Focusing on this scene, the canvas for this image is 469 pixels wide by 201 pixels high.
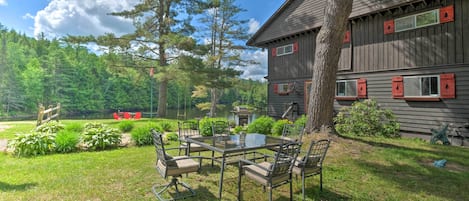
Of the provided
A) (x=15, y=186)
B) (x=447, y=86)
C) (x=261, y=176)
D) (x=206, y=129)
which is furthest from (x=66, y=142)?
(x=447, y=86)

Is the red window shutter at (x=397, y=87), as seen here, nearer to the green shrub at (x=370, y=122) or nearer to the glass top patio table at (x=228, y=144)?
the green shrub at (x=370, y=122)

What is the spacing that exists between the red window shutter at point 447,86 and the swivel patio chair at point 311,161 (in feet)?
22.2

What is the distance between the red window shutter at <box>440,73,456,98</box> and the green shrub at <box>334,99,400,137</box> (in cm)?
163

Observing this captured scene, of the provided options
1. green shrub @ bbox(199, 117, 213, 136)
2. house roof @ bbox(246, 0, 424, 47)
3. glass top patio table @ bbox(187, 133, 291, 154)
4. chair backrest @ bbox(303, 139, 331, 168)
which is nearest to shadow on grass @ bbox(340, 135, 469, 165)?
chair backrest @ bbox(303, 139, 331, 168)

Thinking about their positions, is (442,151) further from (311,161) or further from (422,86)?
(311,161)

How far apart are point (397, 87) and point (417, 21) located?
2.39 meters

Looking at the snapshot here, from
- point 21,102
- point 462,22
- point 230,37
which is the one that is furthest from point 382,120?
point 21,102

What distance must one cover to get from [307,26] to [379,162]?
27.4ft

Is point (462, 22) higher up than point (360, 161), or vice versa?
point (462, 22)

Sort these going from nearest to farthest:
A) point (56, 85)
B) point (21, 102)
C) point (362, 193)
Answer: point (362, 193) < point (21, 102) < point (56, 85)

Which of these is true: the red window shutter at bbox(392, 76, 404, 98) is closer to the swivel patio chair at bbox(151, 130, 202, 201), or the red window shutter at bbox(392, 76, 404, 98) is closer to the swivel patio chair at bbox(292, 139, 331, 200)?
the swivel patio chair at bbox(292, 139, 331, 200)

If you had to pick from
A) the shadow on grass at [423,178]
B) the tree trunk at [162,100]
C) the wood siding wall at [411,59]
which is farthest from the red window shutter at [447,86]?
the tree trunk at [162,100]

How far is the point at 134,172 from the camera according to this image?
4.25m

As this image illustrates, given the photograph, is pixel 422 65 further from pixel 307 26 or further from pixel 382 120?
pixel 307 26
